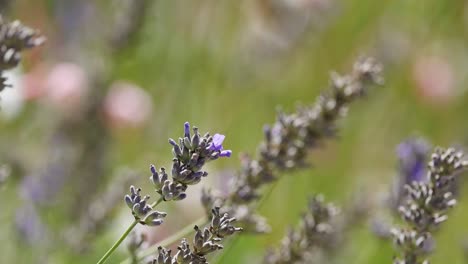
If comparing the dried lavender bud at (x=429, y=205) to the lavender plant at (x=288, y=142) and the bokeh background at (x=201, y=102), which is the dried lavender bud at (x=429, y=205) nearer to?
the lavender plant at (x=288, y=142)

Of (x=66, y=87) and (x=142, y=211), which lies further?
(x=66, y=87)

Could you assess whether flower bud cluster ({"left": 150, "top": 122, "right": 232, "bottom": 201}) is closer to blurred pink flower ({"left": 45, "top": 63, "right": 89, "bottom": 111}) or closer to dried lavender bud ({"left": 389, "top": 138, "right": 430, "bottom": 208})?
dried lavender bud ({"left": 389, "top": 138, "right": 430, "bottom": 208})

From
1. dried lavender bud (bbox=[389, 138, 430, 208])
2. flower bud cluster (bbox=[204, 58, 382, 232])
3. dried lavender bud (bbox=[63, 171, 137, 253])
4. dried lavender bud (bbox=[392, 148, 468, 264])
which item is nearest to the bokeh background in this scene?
dried lavender bud (bbox=[63, 171, 137, 253])

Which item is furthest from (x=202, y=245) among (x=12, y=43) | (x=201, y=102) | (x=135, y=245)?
(x=201, y=102)

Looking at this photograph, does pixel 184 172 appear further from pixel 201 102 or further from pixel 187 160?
pixel 201 102

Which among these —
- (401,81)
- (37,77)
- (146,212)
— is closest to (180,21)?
(37,77)

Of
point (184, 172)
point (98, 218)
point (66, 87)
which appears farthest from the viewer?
point (66, 87)

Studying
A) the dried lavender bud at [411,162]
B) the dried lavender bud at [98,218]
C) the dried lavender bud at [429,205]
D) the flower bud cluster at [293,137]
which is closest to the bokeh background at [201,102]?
the dried lavender bud at [98,218]
